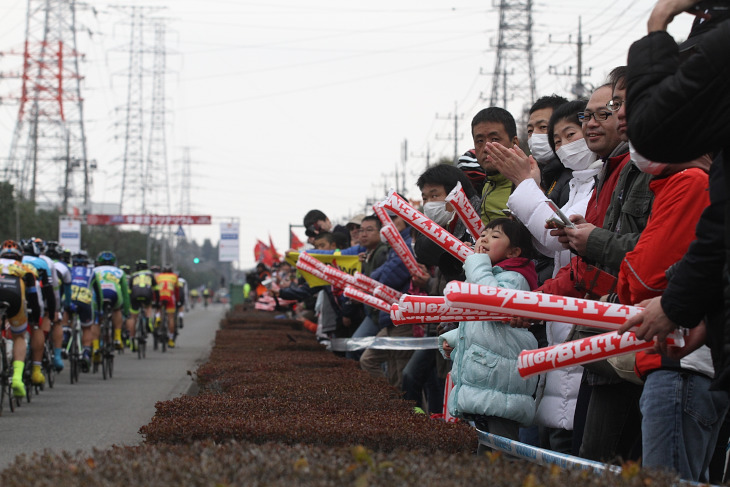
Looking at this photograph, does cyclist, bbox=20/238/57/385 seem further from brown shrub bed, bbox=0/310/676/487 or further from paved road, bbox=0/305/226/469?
brown shrub bed, bbox=0/310/676/487

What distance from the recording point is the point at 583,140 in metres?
5.86

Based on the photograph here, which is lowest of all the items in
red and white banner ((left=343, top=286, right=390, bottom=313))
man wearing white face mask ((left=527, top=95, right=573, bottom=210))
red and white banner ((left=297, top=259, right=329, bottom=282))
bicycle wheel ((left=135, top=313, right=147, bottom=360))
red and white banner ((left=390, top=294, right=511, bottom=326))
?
bicycle wheel ((left=135, top=313, right=147, bottom=360))

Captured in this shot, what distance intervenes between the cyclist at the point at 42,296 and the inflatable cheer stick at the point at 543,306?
1037cm

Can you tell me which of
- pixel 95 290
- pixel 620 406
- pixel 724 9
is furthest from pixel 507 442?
pixel 95 290

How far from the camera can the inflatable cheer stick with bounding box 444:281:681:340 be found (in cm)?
398

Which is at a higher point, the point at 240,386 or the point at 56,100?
the point at 56,100

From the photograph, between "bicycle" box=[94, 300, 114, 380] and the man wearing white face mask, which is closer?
the man wearing white face mask

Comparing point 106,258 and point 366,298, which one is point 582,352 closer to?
point 366,298

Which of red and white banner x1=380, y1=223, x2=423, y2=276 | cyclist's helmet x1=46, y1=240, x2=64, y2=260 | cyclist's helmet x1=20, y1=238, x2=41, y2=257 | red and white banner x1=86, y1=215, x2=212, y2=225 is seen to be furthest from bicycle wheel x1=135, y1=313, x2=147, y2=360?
red and white banner x1=86, y1=215, x2=212, y2=225

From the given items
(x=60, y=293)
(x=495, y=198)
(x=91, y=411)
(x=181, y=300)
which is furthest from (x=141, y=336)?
(x=495, y=198)

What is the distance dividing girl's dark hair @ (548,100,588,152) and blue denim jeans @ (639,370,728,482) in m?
2.16

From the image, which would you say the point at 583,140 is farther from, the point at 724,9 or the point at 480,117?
the point at 724,9

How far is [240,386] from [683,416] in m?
3.66

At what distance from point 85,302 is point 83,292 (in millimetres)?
200
